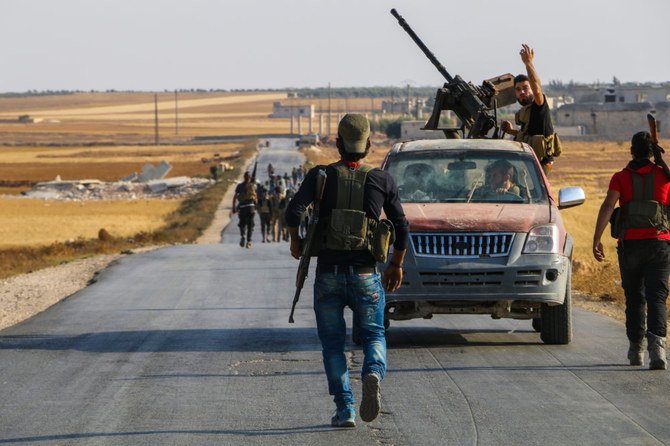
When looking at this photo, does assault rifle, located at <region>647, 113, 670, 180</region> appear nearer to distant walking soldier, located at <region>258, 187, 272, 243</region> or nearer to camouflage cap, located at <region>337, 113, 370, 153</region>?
camouflage cap, located at <region>337, 113, 370, 153</region>

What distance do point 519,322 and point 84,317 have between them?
5.17m

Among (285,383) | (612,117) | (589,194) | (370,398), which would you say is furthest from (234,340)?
(612,117)

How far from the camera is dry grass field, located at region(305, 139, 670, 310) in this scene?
2031cm

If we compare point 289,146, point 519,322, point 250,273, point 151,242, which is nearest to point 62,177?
point 289,146

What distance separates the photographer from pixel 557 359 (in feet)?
35.8

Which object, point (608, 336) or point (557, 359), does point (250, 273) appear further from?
point (557, 359)

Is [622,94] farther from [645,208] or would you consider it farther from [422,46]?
[645,208]

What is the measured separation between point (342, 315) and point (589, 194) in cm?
5722

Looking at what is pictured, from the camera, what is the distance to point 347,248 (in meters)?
7.66

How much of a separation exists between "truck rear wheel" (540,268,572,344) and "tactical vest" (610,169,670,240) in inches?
56.8

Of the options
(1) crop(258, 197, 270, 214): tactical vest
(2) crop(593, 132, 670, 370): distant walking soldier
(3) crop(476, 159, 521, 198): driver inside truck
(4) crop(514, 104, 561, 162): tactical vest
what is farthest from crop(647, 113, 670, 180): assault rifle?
(1) crop(258, 197, 270, 214): tactical vest

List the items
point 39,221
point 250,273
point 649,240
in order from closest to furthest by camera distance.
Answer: point 649,240, point 250,273, point 39,221

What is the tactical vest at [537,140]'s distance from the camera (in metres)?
13.3

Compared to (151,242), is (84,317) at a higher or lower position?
higher
